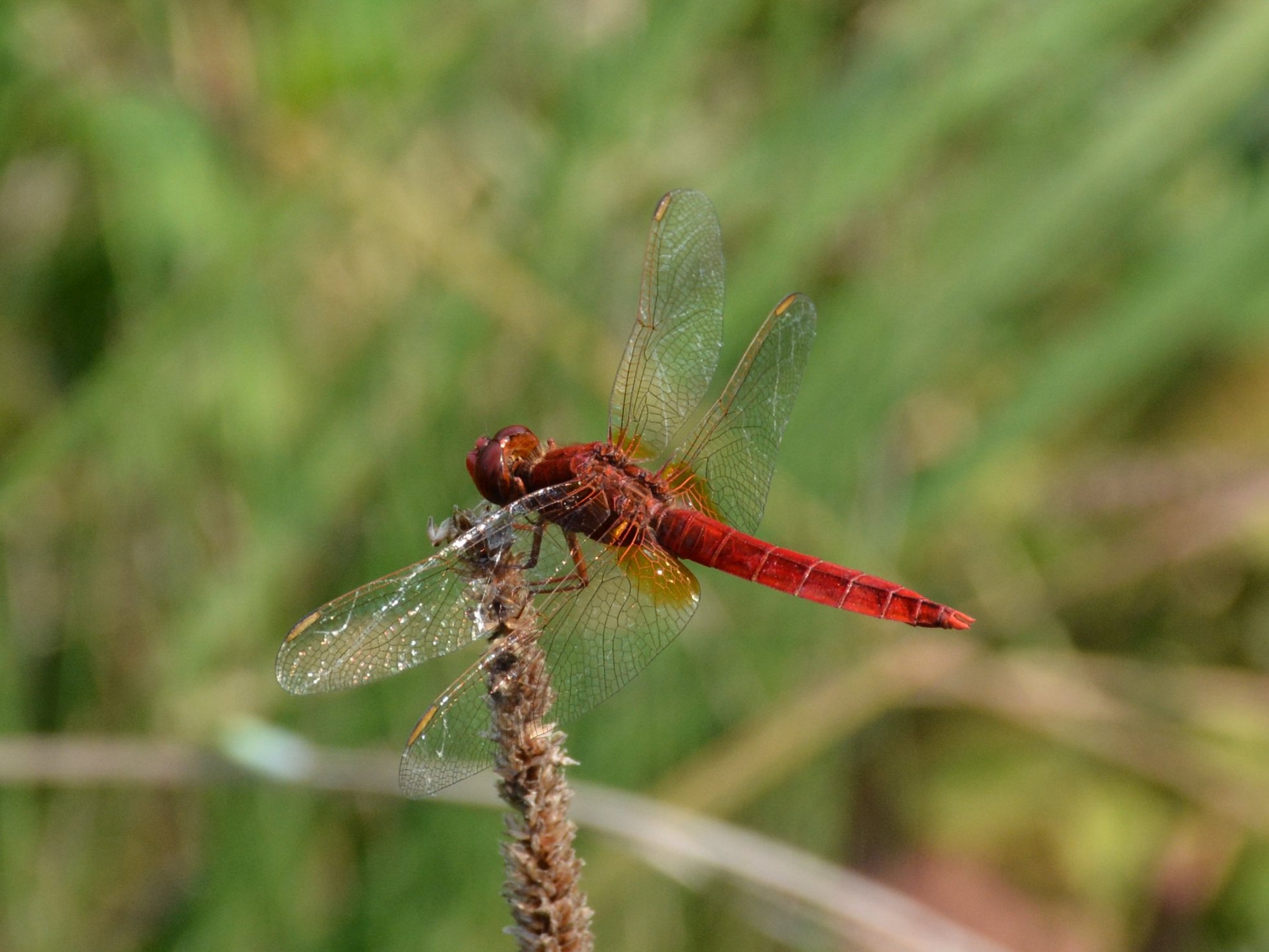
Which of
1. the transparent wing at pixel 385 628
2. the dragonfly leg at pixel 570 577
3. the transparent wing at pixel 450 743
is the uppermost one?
the dragonfly leg at pixel 570 577

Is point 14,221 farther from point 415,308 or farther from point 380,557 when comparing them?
point 380,557

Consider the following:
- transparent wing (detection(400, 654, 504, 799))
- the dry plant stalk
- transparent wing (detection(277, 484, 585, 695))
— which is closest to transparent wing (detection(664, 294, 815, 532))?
transparent wing (detection(277, 484, 585, 695))

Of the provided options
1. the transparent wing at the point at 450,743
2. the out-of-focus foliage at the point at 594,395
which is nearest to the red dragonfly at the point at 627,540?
the transparent wing at the point at 450,743

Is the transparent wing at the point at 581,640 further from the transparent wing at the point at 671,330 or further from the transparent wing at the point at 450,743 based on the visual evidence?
the transparent wing at the point at 671,330

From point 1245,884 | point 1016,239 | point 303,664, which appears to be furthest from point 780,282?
point 1245,884

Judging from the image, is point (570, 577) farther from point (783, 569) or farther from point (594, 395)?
point (594, 395)

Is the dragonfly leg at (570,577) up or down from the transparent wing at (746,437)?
down

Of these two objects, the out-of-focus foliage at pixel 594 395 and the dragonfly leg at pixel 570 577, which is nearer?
the dragonfly leg at pixel 570 577

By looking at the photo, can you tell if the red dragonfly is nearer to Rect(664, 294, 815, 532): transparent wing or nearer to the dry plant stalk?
Rect(664, 294, 815, 532): transparent wing
